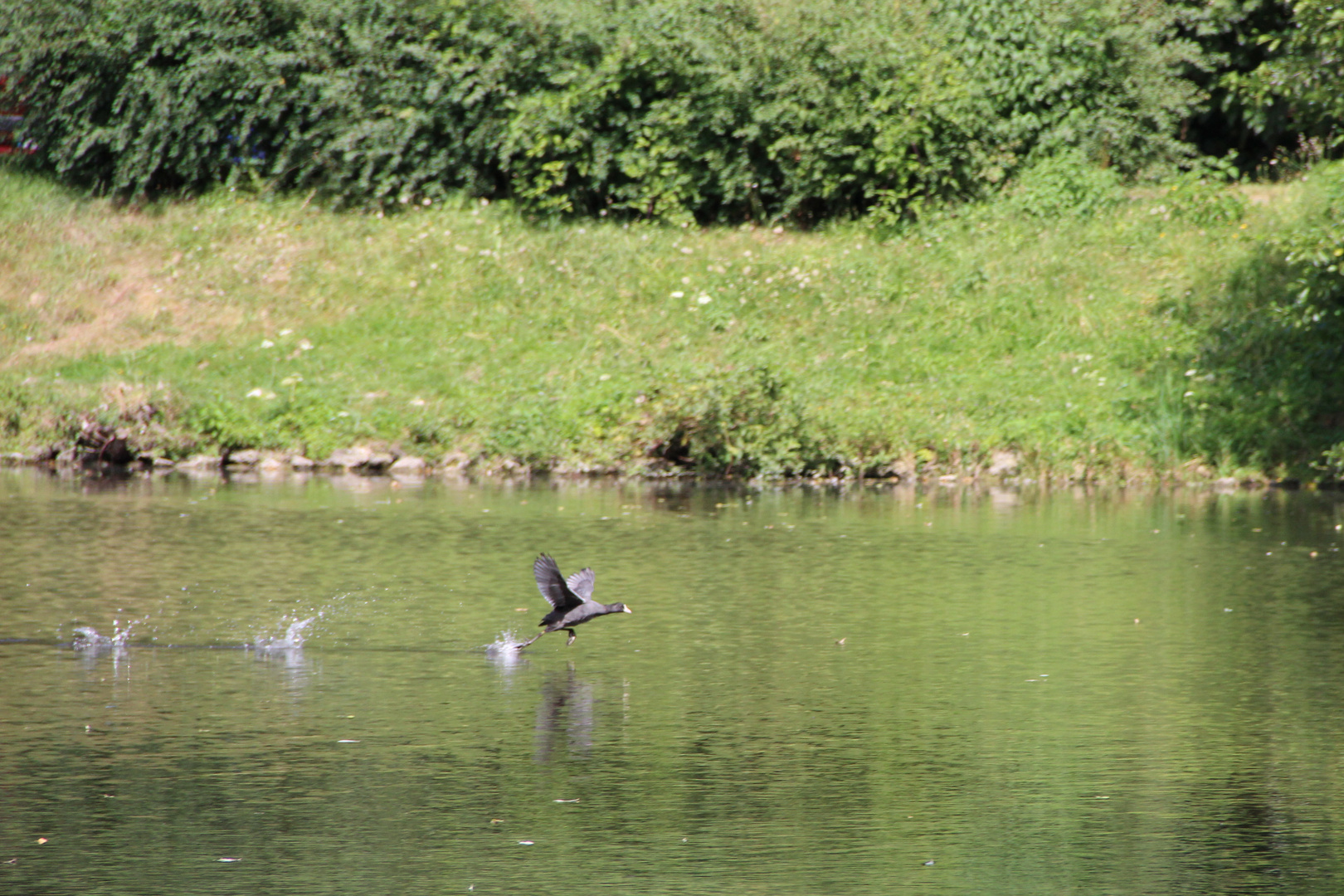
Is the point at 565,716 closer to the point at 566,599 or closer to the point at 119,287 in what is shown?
the point at 566,599

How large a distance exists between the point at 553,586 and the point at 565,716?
131cm

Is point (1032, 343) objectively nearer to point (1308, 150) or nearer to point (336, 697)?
point (1308, 150)

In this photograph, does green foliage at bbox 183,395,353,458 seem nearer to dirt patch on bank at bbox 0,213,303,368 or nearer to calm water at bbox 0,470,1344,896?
dirt patch on bank at bbox 0,213,303,368

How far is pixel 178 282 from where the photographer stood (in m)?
24.6

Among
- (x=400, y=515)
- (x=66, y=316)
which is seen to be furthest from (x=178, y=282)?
(x=400, y=515)

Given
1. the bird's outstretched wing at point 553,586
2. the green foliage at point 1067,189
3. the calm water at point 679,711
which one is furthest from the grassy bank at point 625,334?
the bird's outstretched wing at point 553,586

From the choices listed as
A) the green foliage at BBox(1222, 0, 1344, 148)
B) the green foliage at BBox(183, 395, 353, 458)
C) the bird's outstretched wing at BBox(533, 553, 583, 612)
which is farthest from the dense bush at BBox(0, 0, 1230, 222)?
the bird's outstretched wing at BBox(533, 553, 583, 612)

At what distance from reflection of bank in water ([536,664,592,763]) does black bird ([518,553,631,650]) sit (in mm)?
306

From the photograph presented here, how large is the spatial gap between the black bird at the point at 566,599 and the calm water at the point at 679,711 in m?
0.30

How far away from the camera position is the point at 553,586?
9.59m

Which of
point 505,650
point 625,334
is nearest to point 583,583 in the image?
point 505,650

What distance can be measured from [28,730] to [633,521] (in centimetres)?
823

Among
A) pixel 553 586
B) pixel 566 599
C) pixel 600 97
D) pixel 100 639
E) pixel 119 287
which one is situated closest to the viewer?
pixel 553 586

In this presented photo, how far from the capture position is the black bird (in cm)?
950
